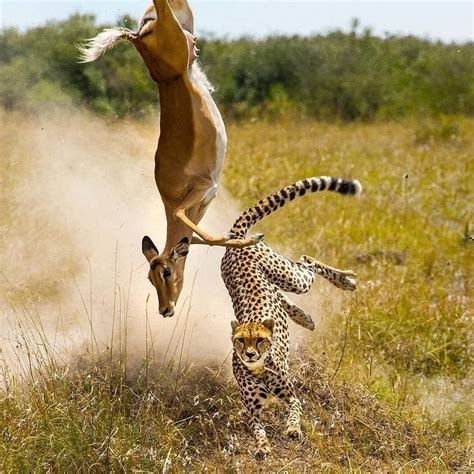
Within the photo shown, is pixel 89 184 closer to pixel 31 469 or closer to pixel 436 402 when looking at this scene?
pixel 436 402

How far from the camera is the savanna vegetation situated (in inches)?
205

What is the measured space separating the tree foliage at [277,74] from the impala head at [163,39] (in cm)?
771

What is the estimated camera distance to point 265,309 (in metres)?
5.48

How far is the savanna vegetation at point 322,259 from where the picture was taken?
205 inches

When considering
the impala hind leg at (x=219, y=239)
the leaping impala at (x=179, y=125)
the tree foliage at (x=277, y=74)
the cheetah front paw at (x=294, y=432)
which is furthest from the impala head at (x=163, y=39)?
the tree foliage at (x=277, y=74)

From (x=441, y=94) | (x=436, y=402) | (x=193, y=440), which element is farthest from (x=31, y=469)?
(x=441, y=94)

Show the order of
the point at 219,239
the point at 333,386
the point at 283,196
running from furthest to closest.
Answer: the point at 283,196, the point at 333,386, the point at 219,239

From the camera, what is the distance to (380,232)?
10055mm

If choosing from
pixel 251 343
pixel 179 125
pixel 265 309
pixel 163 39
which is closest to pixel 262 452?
pixel 251 343

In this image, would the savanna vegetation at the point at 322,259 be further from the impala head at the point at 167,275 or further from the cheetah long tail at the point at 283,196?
the cheetah long tail at the point at 283,196

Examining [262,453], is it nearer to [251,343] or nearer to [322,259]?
[251,343]

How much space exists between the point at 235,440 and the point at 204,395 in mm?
588

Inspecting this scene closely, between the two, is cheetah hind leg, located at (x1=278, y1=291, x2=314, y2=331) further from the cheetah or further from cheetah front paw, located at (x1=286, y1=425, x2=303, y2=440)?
cheetah front paw, located at (x1=286, y1=425, x2=303, y2=440)

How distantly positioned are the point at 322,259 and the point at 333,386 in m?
3.03
